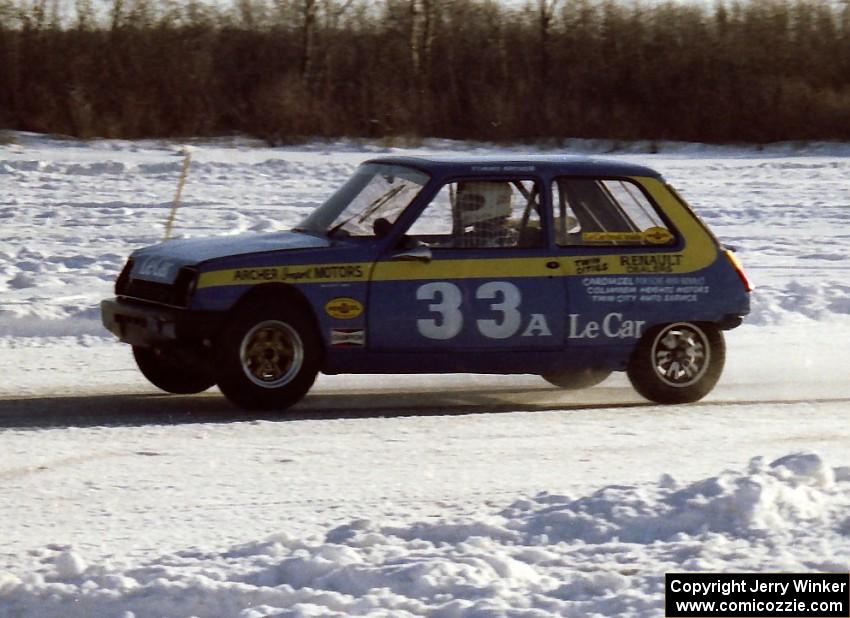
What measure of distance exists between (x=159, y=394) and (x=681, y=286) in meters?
3.48

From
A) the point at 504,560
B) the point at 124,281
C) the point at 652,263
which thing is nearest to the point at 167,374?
the point at 124,281

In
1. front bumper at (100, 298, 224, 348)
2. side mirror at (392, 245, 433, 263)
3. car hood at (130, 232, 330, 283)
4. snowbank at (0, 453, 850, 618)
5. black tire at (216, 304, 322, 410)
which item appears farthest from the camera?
side mirror at (392, 245, 433, 263)

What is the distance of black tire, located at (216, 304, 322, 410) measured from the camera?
9.56 m

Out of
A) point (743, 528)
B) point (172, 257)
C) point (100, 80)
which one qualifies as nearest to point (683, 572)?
point (743, 528)

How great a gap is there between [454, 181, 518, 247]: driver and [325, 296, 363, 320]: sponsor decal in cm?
77

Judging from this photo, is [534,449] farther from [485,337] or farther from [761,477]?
[761,477]

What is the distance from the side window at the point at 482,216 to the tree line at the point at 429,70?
837 inches

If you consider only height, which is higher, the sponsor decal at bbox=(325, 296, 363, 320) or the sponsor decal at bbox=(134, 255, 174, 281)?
the sponsor decal at bbox=(134, 255, 174, 281)

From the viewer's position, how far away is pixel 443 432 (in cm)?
926

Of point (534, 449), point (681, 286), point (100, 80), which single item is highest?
point (100, 80)

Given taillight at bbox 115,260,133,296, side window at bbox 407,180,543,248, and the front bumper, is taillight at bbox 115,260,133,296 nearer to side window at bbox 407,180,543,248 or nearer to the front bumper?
the front bumper

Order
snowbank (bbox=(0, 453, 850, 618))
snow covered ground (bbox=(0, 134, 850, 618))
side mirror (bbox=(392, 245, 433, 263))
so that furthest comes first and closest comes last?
side mirror (bbox=(392, 245, 433, 263)) → snow covered ground (bbox=(0, 134, 850, 618)) → snowbank (bbox=(0, 453, 850, 618))

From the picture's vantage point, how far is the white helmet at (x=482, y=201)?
10.1 m

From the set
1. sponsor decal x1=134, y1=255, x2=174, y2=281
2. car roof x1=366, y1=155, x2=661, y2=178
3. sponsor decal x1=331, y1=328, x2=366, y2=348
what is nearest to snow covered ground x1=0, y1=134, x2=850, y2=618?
sponsor decal x1=331, y1=328, x2=366, y2=348
